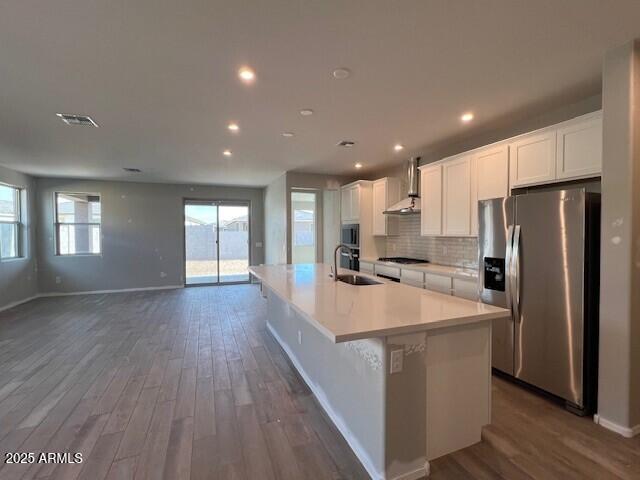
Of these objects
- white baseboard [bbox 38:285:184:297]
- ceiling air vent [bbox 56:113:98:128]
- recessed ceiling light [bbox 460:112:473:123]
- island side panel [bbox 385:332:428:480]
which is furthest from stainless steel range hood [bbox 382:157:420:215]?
white baseboard [bbox 38:285:184:297]

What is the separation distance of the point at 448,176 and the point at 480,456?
9.83ft

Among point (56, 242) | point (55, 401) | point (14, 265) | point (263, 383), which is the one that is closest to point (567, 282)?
point (263, 383)

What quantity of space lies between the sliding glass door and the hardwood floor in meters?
3.99

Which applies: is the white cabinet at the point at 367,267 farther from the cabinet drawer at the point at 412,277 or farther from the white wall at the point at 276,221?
the white wall at the point at 276,221

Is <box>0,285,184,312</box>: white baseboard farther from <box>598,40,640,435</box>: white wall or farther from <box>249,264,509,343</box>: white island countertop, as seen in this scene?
<box>598,40,640,435</box>: white wall

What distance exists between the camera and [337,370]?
213 centimetres

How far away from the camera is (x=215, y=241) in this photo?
7.82 m

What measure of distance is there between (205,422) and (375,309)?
1504 mm

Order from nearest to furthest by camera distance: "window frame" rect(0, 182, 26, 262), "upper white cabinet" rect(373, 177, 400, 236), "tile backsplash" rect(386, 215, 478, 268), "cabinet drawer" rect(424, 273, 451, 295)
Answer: "cabinet drawer" rect(424, 273, 451, 295), "tile backsplash" rect(386, 215, 478, 268), "upper white cabinet" rect(373, 177, 400, 236), "window frame" rect(0, 182, 26, 262)

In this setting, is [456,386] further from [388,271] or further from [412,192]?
[412,192]

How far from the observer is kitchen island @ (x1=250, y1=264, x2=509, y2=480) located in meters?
1.58

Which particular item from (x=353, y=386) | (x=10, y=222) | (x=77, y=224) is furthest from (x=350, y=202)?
(x=10, y=222)

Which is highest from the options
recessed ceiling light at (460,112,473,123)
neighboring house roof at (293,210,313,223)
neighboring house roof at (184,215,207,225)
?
recessed ceiling light at (460,112,473,123)

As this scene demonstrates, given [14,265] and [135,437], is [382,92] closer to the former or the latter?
[135,437]
